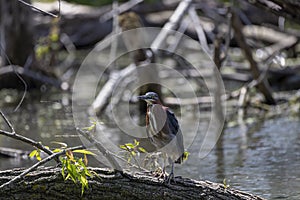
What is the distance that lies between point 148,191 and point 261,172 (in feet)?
6.98

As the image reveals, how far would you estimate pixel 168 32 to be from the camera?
8281 millimetres

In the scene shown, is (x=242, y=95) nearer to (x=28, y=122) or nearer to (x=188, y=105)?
(x=188, y=105)

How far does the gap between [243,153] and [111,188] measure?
295 cm

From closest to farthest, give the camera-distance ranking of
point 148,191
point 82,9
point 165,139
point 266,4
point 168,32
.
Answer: point 148,191
point 165,139
point 266,4
point 168,32
point 82,9

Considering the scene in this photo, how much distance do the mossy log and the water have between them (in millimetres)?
558

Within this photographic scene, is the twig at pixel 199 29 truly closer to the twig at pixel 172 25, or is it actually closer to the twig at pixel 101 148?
the twig at pixel 172 25

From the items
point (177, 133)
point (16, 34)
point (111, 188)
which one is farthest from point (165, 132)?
point (16, 34)

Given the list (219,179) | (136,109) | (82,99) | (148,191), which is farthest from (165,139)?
(82,99)

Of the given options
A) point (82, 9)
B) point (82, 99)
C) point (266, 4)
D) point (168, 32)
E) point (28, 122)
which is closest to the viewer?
point (266, 4)

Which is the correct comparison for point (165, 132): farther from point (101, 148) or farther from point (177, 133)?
point (101, 148)

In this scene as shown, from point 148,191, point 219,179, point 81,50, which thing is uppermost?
point 148,191

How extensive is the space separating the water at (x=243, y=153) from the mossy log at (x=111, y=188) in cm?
56

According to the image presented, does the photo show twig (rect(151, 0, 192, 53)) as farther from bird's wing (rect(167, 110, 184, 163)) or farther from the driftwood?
bird's wing (rect(167, 110, 184, 163))

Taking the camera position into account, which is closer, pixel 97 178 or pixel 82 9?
pixel 97 178
